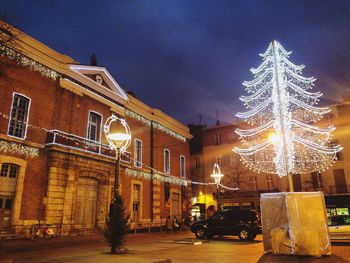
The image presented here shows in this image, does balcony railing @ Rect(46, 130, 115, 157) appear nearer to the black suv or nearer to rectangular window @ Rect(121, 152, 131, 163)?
rectangular window @ Rect(121, 152, 131, 163)

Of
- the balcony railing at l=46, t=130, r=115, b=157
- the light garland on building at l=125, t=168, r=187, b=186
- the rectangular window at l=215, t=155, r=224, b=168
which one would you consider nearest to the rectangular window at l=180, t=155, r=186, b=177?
the light garland on building at l=125, t=168, r=187, b=186

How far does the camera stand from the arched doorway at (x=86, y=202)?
17.9 m

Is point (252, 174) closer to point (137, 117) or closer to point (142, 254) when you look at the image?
point (137, 117)

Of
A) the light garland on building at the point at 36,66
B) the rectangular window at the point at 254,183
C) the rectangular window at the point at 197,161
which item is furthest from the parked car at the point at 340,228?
the rectangular window at the point at 197,161

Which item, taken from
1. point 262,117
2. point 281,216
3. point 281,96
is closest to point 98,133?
point 262,117

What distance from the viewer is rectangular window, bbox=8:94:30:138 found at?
1523 centimetres

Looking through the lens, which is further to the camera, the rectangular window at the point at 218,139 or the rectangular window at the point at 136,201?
the rectangular window at the point at 218,139

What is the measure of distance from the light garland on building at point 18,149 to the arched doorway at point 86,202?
11.9ft

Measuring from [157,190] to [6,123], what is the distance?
14408mm

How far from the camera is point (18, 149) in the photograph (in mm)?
14969

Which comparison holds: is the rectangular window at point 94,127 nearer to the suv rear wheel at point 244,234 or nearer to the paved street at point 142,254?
the paved street at point 142,254

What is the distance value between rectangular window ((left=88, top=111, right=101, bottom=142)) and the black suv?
8855 mm

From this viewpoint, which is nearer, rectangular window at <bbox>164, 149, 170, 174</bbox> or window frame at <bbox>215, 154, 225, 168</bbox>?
rectangular window at <bbox>164, 149, 170, 174</bbox>

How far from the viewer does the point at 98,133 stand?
2069 centimetres
